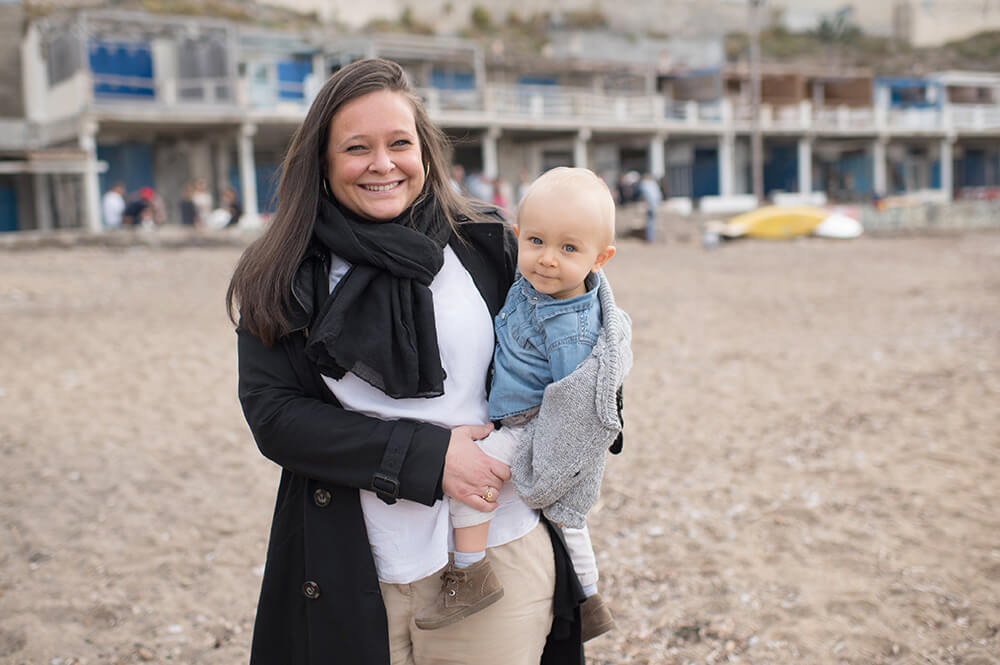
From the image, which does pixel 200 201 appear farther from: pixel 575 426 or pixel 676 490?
pixel 575 426

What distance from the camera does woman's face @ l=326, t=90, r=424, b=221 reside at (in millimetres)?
1807

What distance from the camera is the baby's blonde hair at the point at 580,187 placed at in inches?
71.8

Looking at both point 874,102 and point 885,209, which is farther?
point 874,102

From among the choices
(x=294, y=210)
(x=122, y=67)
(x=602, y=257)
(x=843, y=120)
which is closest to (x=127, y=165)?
(x=122, y=67)

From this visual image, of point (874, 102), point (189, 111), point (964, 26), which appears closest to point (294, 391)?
point (189, 111)

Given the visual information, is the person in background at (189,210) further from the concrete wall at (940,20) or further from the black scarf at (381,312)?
the concrete wall at (940,20)

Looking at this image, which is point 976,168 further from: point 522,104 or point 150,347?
point 150,347

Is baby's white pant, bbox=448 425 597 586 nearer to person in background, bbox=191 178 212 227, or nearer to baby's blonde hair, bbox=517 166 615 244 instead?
baby's blonde hair, bbox=517 166 615 244

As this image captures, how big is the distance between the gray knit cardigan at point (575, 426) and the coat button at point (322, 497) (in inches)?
15.3

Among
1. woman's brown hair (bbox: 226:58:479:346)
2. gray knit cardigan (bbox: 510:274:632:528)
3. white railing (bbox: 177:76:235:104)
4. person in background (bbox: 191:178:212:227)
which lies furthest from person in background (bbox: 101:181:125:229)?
gray knit cardigan (bbox: 510:274:632:528)

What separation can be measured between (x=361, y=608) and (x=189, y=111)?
68.0 feet

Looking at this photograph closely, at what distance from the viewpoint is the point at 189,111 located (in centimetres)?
2053

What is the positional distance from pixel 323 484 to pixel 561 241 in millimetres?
709

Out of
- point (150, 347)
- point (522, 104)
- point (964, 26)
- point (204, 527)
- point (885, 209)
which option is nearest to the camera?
point (204, 527)
